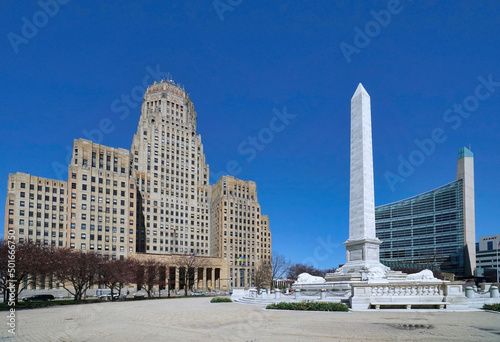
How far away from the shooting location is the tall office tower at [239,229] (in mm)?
124656

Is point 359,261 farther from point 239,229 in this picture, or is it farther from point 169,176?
point 239,229

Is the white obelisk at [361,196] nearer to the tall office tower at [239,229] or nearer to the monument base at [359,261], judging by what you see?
the monument base at [359,261]

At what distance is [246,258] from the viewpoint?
129 m

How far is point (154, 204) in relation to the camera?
4643 inches

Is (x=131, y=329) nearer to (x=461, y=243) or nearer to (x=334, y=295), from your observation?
(x=334, y=295)

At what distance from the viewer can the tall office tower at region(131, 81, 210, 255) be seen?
117 metres

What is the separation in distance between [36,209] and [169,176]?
3906 cm

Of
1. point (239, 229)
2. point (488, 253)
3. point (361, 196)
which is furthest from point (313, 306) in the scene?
point (488, 253)

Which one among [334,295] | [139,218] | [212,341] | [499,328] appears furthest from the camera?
[139,218]

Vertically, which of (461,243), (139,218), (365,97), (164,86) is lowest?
(461,243)

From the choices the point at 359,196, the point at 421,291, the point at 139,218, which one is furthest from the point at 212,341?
the point at 139,218

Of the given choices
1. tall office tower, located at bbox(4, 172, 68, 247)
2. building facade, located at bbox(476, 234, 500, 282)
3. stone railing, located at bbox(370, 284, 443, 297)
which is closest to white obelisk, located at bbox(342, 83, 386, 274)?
stone railing, located at bbox(370, 284, 443, 297)

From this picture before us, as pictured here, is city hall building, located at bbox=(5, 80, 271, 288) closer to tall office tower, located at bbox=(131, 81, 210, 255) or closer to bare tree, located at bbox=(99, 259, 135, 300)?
tall office tower, located at bbox=(131, 81, 210, 255)

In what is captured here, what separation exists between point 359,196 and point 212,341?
25.9 m
